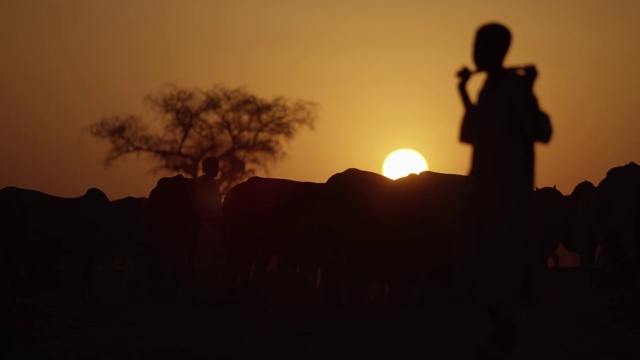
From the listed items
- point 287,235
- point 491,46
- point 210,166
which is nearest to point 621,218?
point 287,235

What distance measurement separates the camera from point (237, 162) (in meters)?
53.2

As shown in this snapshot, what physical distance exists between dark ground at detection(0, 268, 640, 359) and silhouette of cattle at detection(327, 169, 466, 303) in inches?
120

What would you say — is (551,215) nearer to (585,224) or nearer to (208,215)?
(585,224)

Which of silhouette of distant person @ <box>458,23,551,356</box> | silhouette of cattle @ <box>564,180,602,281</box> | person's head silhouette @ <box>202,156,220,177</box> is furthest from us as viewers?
person's head silhouette @ <box>202,156,220,177</box>

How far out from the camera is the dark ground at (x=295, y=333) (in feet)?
25.1

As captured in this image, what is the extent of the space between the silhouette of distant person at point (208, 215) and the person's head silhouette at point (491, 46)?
34.9ft

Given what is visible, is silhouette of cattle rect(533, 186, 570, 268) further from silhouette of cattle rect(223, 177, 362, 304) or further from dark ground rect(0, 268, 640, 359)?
dark ground rect(0, 268, 640, 359)

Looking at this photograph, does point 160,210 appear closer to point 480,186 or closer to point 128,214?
point 128,214

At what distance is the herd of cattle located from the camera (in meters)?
15.4

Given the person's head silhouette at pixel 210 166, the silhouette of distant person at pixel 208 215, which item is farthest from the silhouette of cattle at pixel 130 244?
the person's head silhouette at pixel 210 166

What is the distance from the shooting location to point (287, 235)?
15914mm

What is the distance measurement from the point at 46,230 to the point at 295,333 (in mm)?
8809

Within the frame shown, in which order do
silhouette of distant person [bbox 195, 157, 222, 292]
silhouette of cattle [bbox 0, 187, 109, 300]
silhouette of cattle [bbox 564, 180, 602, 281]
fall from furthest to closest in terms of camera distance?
silhouette of distant person [bbox 195, 157, 222, 292], silhouette of cattle [bbox 0, 187, 109, 300], silhouette of cattle [bbox 564, 180, 602, 281]

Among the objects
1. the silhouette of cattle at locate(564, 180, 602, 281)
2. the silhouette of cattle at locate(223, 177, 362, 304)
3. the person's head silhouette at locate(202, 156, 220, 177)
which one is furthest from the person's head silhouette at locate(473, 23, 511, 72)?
the person's head silhouette at locate(202, 156, 220, 177)
